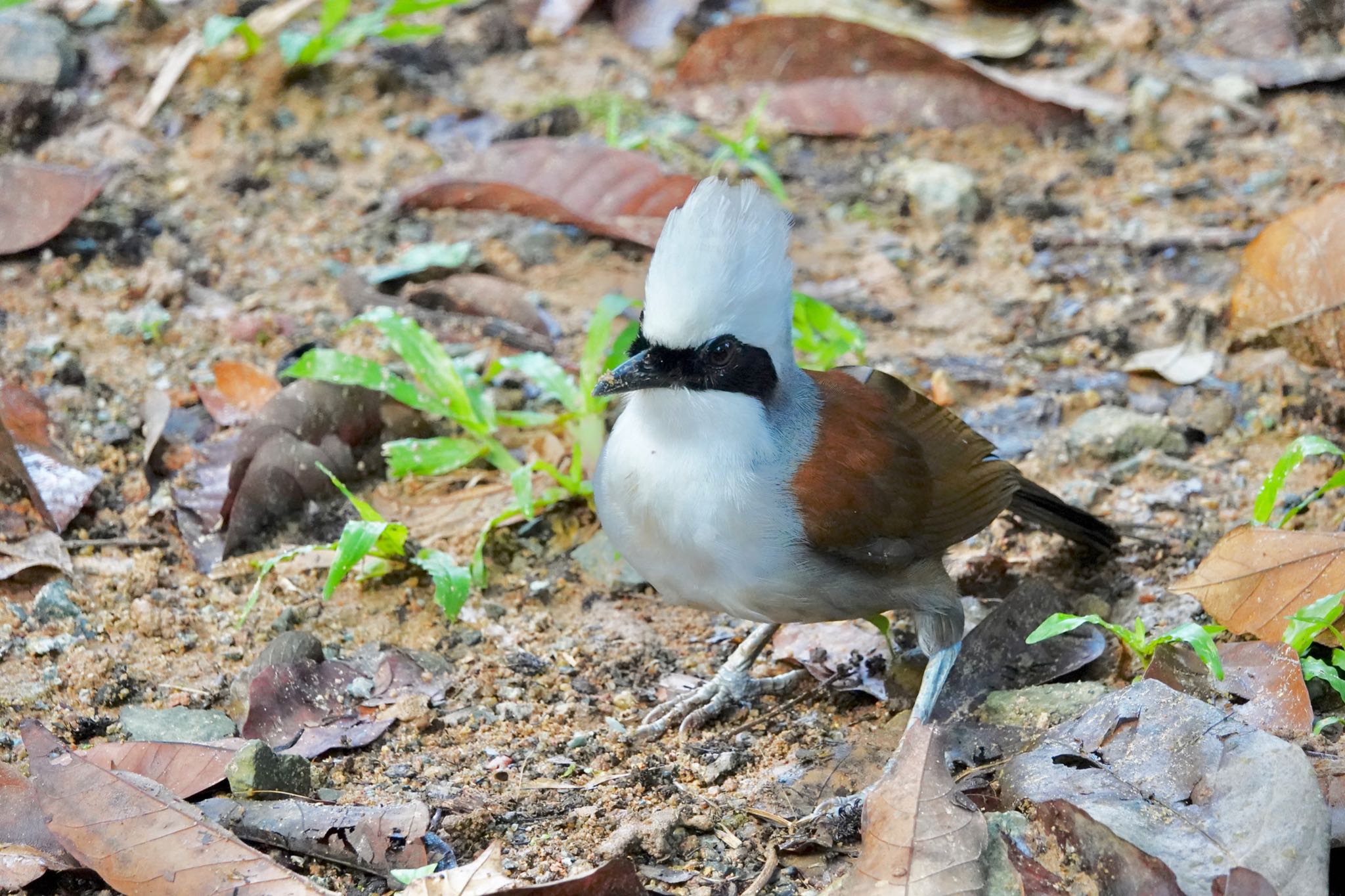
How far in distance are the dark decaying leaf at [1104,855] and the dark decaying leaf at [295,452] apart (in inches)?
112

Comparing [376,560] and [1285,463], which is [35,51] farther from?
[1285,463]

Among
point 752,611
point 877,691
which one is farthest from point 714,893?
point 877,691

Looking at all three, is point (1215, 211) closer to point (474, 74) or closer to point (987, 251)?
point (987, 251)

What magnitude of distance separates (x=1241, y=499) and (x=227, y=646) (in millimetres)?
3392

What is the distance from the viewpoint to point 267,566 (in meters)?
4.33

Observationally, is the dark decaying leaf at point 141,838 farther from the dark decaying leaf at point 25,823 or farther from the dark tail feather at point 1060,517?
the dark tail feather at point 1060,517

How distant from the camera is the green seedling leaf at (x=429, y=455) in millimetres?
5074

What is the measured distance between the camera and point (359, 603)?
185 inches

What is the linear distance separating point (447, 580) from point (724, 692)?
0.92 meters

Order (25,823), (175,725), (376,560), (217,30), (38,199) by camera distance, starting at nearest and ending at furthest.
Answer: (25,823), (175,725), (376,560), (38,199), (217,30)

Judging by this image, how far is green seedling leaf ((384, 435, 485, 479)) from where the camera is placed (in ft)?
16.6

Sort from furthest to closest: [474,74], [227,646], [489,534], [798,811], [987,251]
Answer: [474,74] < [987,251] < [489,534] < [227,646] < [798,811]

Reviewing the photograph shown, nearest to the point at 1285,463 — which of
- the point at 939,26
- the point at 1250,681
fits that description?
the point at 1250,681

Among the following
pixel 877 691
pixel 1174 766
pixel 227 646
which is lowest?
pixel 877 691
